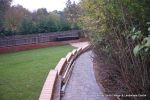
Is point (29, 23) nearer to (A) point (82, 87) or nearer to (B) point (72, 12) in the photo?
(B) point (72, 12)

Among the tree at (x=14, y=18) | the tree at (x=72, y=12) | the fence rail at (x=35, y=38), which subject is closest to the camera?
the tree at (x=72, y=12)

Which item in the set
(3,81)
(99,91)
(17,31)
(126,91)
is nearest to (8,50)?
(17,31)

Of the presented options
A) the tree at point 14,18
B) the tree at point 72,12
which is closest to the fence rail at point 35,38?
the tree at point 14,18

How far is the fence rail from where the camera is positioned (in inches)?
901

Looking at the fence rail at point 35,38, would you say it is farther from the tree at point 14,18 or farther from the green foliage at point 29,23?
the tree at point 14,18

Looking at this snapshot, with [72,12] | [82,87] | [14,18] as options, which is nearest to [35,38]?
[14,18]

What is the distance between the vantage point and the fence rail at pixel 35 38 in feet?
75.0

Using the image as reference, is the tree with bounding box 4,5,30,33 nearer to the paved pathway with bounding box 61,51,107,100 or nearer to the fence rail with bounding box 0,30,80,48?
the fence rail with bounding box 0,30,80,48

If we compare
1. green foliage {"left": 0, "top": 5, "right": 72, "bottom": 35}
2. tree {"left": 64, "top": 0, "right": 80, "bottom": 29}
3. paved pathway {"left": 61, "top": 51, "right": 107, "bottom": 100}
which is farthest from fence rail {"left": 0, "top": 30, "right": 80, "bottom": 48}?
paved pathway {"left": 61, "top": 51, "right": 107, "bottom": 100}

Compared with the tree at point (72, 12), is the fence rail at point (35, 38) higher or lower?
lower

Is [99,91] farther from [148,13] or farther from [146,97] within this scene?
[148,13]

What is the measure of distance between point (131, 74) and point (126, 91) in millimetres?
666

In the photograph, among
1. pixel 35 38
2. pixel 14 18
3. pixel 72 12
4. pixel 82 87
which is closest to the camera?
pixel 82 87

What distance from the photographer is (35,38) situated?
962 inches
